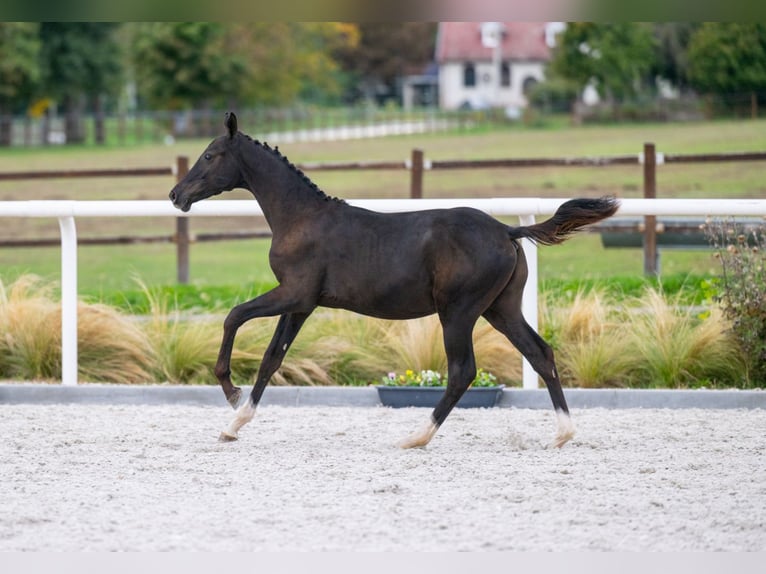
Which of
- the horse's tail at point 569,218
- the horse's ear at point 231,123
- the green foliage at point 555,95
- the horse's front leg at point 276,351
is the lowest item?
the horse's front leg at point 276,351

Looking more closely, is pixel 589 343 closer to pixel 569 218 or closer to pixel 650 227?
pixel 569 218

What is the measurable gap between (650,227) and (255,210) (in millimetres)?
7547

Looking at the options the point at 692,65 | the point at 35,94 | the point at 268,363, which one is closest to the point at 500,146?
the point at 692,65

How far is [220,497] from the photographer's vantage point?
19.4 feet

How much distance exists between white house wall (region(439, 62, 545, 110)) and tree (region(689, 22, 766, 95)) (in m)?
40.8

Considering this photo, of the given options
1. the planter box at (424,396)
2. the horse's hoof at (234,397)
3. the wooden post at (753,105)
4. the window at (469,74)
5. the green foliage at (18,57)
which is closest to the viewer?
the horse's hoof at (234,397)

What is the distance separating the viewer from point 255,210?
859cm

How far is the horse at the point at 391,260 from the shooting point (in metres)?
7.00

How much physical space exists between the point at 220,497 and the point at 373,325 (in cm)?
373

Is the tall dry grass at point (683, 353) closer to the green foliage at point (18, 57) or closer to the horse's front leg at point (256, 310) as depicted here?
the horse's front leg at point (256, 310)

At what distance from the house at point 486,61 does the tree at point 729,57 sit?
129 ft

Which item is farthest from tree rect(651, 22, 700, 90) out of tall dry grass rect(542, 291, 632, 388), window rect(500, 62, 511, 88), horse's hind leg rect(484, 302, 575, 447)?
horse's hind leg rect(484, 302, 575, 447)

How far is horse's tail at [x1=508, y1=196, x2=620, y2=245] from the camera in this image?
7062 millimetres

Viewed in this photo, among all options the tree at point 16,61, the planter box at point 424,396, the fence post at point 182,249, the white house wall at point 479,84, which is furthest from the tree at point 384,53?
the planter box at point 424,396
